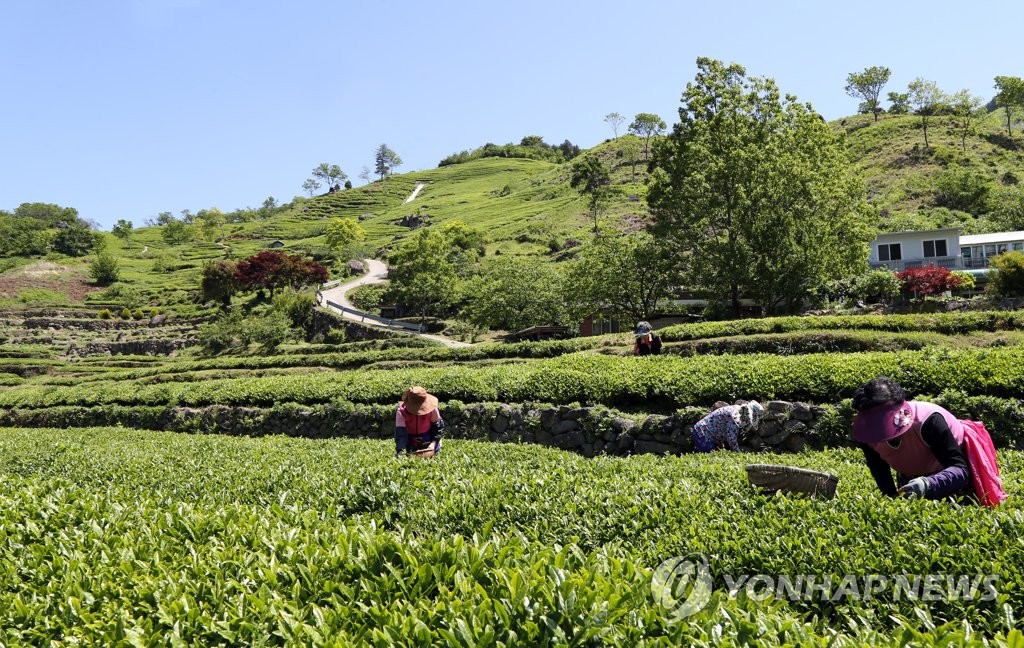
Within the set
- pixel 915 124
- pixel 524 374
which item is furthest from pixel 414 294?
pixel 915 124

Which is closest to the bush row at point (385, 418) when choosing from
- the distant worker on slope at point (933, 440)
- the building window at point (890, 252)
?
the distant worker on slope at point (933, 440)

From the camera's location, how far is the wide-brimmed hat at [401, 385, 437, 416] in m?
8.84

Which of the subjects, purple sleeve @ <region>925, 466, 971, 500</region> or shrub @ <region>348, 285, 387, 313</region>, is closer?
purple sleeve @ <region>925, 466, 971, 500</region>

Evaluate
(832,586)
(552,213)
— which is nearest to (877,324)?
(832,586)

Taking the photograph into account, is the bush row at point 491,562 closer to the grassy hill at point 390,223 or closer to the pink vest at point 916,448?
the pink vest at point 916,448

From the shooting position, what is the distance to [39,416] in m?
25.9

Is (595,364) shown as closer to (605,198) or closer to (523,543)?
(523,543)

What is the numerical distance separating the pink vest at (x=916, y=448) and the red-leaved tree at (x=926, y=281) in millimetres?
31848

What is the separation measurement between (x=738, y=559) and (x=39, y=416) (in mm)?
29284

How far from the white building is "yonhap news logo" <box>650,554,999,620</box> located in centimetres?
4307

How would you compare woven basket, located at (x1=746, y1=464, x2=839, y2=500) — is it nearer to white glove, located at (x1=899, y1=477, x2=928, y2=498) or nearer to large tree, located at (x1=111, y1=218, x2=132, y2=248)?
white glove, located at (x1=899, y1=477, x2=928, y2=498)

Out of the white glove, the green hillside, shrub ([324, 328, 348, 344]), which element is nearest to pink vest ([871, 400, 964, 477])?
the white glove

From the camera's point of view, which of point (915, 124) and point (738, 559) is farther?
point (915, 124)

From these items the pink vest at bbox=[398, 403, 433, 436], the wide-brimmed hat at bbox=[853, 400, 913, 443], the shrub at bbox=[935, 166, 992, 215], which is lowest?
the pink vest at bbox=[398, 403, 433, 436]
